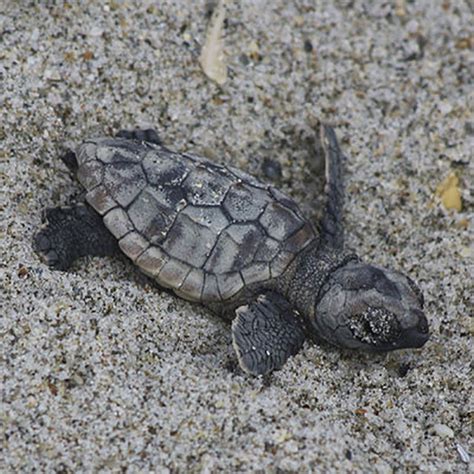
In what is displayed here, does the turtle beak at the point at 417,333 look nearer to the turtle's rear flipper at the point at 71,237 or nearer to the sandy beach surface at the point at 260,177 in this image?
the sandy beach surface at the point at 260,177

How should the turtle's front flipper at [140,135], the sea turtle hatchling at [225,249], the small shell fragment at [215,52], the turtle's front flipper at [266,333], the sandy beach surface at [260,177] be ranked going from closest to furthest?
the sandy beach surface at [260,177]
the turtle's front flipper at [266,333]
the sea turtle hatchling at [225,249]
the turtle's front flipper at [140,135]
the small shell fragment at [215,52]

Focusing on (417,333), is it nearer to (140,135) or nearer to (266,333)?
(266,333)

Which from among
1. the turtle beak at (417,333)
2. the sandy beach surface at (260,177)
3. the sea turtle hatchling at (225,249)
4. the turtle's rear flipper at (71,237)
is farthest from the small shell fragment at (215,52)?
the turtle beak at (417,333)

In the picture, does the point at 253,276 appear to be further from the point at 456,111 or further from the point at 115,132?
the point at 456,111

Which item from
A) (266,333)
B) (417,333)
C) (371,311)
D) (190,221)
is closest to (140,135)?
(190,221)

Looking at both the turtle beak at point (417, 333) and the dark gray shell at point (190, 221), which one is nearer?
the turtle beak at point (417, 333)

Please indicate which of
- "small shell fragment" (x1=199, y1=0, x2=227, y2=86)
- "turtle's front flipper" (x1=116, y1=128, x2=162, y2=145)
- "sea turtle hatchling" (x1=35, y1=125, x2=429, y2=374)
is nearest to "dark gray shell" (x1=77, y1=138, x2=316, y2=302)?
"sea turtle hatchling" (x1=35, y1=125, x2=429, y2=374)
